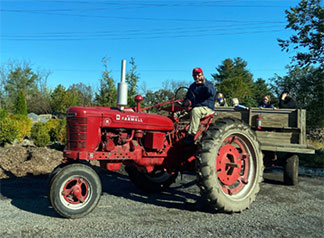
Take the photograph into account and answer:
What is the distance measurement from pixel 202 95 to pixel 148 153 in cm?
145

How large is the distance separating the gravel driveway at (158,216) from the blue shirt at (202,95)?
1.62 m

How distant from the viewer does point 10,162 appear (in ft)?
24.0

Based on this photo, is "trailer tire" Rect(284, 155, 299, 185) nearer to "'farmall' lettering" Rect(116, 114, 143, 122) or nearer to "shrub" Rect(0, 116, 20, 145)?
"'farmall' lettering" Rect(116, 114, 143, 122)

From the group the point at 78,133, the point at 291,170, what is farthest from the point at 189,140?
the point at 291,170

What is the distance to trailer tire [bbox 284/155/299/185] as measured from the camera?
6.32 metres

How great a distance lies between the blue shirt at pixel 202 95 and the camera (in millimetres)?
4887

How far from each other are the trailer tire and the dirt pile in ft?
17.7

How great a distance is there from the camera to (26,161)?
7.37m

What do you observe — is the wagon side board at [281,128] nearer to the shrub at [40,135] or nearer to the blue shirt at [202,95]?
the blue shirt at [202,95]

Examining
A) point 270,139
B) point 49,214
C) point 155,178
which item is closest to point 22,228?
point 49,214

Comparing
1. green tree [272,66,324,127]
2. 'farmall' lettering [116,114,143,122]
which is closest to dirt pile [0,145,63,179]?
'farmall' lettering [116,114,143,122]

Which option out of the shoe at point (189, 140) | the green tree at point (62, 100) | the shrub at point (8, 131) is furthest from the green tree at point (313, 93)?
the green tree at point (62, 100)

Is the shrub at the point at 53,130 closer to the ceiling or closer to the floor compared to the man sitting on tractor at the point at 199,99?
closer to the floor

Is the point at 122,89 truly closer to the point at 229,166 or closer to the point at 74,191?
the point at 74,191
